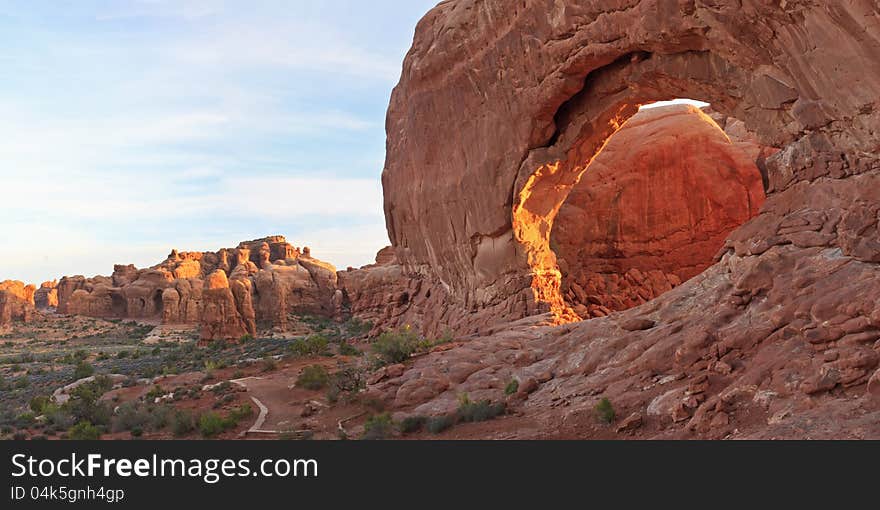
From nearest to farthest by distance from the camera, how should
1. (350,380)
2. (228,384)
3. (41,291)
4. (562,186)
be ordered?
1. (350,380)
2. (228,384)
3. (562,186)
4. (41,291)

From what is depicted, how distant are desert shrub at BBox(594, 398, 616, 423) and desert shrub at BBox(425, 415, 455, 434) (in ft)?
7.66

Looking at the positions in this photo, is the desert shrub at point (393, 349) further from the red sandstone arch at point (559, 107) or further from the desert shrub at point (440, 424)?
the desert shrub at point (440, 424)

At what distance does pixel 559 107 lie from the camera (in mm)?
15211

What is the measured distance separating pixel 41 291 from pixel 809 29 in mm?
88557

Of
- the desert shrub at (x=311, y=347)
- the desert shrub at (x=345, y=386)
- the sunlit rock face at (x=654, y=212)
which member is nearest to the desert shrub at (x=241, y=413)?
the desert shrub at (x=345, y=386)

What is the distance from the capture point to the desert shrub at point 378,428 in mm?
9344

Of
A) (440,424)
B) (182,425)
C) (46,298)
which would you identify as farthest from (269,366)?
(46,298)

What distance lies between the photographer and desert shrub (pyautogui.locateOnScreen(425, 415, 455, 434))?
938 cm

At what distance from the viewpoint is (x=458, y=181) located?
60.5ft

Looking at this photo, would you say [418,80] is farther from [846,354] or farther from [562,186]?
[846,354]

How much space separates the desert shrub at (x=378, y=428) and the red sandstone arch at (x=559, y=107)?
625 centimetres

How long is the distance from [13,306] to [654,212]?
178ft

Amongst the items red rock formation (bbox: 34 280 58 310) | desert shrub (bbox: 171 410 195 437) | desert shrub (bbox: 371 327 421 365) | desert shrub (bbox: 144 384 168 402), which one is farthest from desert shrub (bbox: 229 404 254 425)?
red rock formation (bbox: 34 280 58 310)
